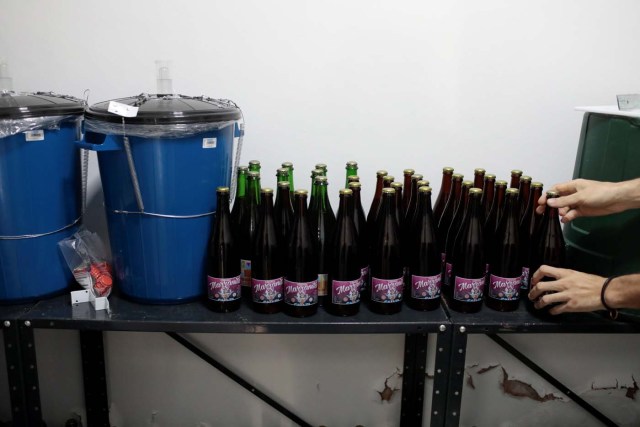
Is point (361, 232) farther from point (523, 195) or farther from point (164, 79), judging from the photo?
point (164, 79)

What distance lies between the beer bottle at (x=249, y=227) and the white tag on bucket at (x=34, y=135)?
44 cm

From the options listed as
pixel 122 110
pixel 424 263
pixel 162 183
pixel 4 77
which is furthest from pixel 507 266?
pixel 4 77

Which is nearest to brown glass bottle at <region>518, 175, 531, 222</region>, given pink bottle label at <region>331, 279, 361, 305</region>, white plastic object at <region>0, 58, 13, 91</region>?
pink bottle label at <region>331, 279, 361, 305</region>

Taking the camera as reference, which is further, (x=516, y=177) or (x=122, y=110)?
(x=516, y=177)

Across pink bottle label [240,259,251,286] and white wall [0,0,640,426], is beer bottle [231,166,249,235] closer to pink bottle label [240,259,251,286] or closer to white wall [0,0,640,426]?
pink bottle label [240,259,251,286]

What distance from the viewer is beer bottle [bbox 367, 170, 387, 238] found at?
139cm

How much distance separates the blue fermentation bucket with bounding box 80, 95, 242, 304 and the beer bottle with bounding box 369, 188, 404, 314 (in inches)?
14.7

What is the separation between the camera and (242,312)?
1.24 meters

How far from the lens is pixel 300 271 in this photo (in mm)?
1220

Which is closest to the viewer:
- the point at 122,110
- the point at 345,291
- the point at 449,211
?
the point at 122,110

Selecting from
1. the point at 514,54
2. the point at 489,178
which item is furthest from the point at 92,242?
the point at 514,54

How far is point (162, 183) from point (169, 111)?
0.15m

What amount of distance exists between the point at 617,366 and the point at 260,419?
3.68 feet

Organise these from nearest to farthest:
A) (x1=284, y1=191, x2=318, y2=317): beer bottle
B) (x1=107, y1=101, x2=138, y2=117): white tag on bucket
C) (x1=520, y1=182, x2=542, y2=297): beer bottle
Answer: (x1=107, y1=101, x2=138, y2=117): white tag on bucket → (x1=284, y1=191, x2=318, y2=317): beer bottle → (x1=520, y1=182, x2=542, y2=297): beer bottle
